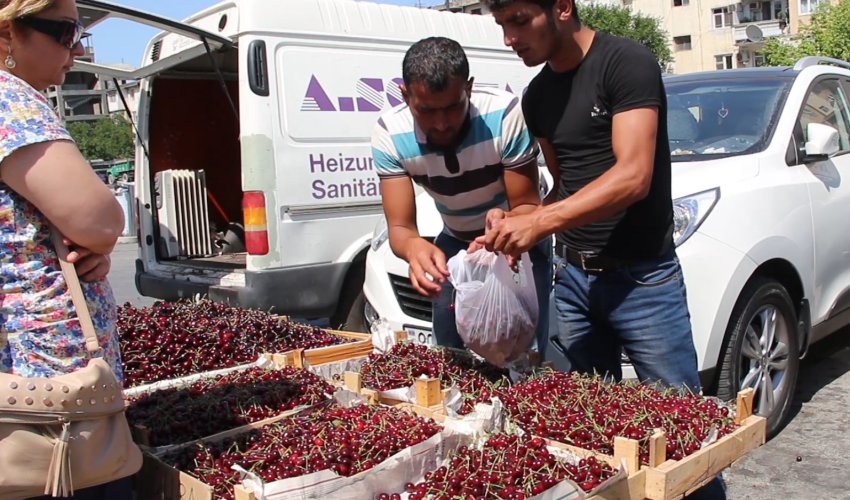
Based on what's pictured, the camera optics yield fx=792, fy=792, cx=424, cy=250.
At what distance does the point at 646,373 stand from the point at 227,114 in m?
6.49

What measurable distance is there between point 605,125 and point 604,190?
346 millimetres

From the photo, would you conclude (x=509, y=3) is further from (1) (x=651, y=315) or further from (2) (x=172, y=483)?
(2) (x=172, y=483)

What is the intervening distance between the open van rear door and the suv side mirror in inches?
162

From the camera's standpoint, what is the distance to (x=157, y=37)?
23.3ft

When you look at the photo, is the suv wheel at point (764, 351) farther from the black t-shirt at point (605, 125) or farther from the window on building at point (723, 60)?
the window on building at point (723, 60)

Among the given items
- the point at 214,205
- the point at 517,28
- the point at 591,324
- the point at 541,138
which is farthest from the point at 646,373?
the point at 214,205

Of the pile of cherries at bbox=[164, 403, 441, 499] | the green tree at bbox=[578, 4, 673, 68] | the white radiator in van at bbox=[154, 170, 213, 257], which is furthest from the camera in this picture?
the green tree at bbox=[578, 4, 673, 68]

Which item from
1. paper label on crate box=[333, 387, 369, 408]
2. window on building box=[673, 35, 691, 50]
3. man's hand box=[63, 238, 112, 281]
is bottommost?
paper label on crate box=[333, 387, 369, 408]

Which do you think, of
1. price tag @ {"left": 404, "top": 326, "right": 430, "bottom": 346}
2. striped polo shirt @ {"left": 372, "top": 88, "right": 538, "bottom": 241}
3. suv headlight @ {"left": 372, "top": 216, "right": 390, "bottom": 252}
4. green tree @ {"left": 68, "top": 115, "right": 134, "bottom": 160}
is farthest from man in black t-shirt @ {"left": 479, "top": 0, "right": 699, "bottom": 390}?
green tree @ {"left": 68, "top": 115, "right": 134, "bottom": 160}

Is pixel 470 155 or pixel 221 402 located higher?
pixel 470 155

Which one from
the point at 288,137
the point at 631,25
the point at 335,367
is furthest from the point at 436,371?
the point at 631,25

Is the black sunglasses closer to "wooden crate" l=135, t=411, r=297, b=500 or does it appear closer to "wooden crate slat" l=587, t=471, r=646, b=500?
"wooden crate" l=135, t=411, r=297, b=500

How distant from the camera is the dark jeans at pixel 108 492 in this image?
6.39ft

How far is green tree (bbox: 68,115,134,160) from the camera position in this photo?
205ft
